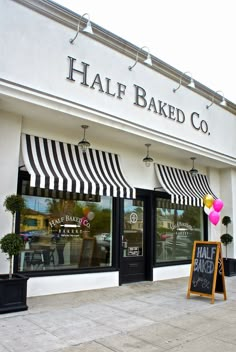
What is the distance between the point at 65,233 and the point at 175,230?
3955mm

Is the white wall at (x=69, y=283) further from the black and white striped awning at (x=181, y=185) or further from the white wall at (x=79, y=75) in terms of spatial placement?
the white wall at (x=79, y=75)

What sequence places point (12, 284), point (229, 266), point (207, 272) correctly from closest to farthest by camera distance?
point (12, 284) < point (207, 272) < point (229, 266)

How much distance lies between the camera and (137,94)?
27.4ft

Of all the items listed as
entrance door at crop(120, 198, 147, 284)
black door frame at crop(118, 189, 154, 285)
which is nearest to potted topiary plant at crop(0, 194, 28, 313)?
entrance door at crop(120, 198, 147, 284)

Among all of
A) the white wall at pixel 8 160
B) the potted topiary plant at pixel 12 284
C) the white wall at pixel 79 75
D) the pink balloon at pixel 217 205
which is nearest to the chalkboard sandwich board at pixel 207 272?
the pink balloon at pixel 217 205

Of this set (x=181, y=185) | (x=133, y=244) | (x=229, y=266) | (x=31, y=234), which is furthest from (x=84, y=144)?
(x=229, y=266)

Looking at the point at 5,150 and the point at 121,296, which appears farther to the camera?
the point at 121,296

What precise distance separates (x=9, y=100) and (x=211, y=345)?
17.0ft

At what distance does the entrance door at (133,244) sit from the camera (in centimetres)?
876

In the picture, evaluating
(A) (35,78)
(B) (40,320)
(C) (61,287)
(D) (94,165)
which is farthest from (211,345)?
(A) (35,78)

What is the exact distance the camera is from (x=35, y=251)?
7.35m

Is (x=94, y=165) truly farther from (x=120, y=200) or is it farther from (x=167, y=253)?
(x=167, y=253)

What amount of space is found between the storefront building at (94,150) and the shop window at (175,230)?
0.05 m

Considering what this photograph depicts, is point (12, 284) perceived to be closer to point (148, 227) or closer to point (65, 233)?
point (65, 233)
